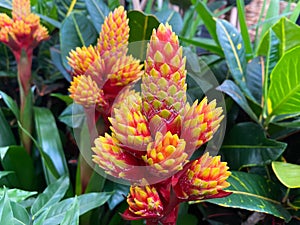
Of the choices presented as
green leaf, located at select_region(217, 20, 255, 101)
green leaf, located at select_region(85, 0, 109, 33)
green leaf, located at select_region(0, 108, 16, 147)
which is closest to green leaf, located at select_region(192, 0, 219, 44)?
green leaf, located at select_region(217, 20, 255, 101)

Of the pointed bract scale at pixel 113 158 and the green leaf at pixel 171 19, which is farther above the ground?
the green leaf at pixel 171 19

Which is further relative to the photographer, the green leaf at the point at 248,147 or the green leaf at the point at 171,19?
the green leaf at the point at 171,19

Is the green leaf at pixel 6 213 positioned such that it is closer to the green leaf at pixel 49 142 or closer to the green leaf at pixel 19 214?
the green leaf at pixel 19 214

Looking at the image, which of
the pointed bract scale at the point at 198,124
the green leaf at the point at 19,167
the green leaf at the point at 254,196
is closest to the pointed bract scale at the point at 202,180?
the pointed bract scale at the point at 198,124

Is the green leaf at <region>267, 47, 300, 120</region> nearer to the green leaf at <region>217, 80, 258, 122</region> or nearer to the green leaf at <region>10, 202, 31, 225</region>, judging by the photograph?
the green leaf at <region>217, 80, 258, 122</region>

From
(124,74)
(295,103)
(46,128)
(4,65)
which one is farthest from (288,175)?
(4,65)

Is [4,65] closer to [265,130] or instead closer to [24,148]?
[24,148]
